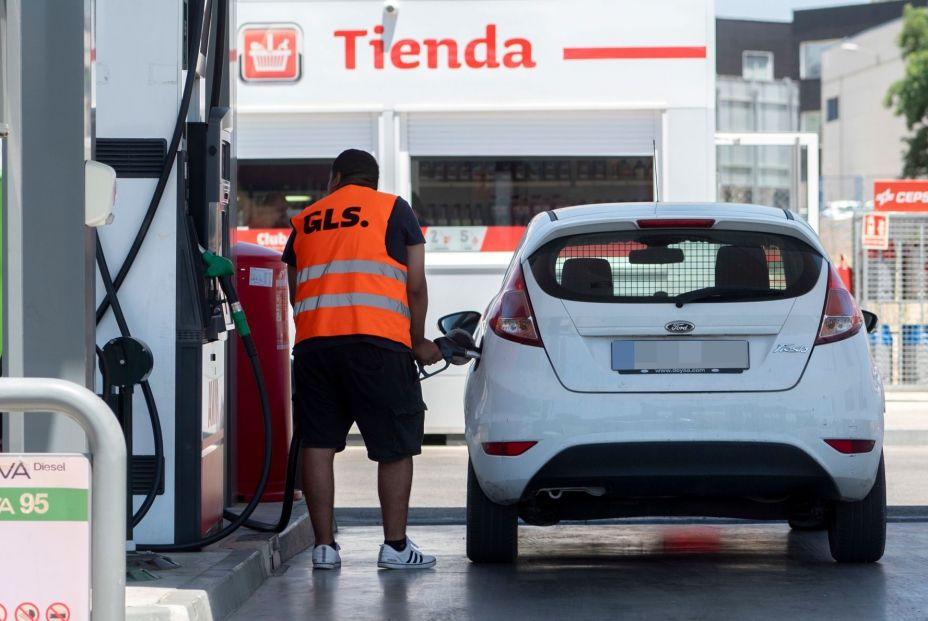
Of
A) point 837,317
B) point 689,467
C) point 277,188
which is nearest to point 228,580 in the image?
point 689,467

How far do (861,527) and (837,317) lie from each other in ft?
3.04

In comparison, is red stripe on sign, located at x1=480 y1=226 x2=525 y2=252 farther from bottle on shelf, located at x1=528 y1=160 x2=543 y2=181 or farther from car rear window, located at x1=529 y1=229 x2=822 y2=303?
car rear window, located at x1=529 y1=229 x2=822 y2=303

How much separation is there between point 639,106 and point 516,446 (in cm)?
737

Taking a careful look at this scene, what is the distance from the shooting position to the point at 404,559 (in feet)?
22.2

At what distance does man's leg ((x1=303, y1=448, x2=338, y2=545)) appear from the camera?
668 cm

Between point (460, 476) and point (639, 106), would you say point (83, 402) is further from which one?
point (639, 106)

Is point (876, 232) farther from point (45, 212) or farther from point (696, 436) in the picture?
point (45, 212)

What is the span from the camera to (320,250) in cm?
662

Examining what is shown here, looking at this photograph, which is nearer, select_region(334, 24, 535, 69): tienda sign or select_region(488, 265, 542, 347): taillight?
select_region(488, 265, 542, 347): taillight

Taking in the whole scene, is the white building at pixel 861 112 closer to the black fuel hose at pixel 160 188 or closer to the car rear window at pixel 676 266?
the car rear window at pixel 676 266

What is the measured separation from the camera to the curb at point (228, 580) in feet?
16.7

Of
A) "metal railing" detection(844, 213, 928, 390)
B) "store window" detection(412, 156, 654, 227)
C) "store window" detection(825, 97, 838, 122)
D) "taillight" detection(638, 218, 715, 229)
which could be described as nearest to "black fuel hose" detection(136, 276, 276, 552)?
"taillight" detection(638, 218, 715, 229)

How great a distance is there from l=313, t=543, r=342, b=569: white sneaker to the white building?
190 ft

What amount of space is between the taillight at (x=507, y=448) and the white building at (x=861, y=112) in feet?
191
